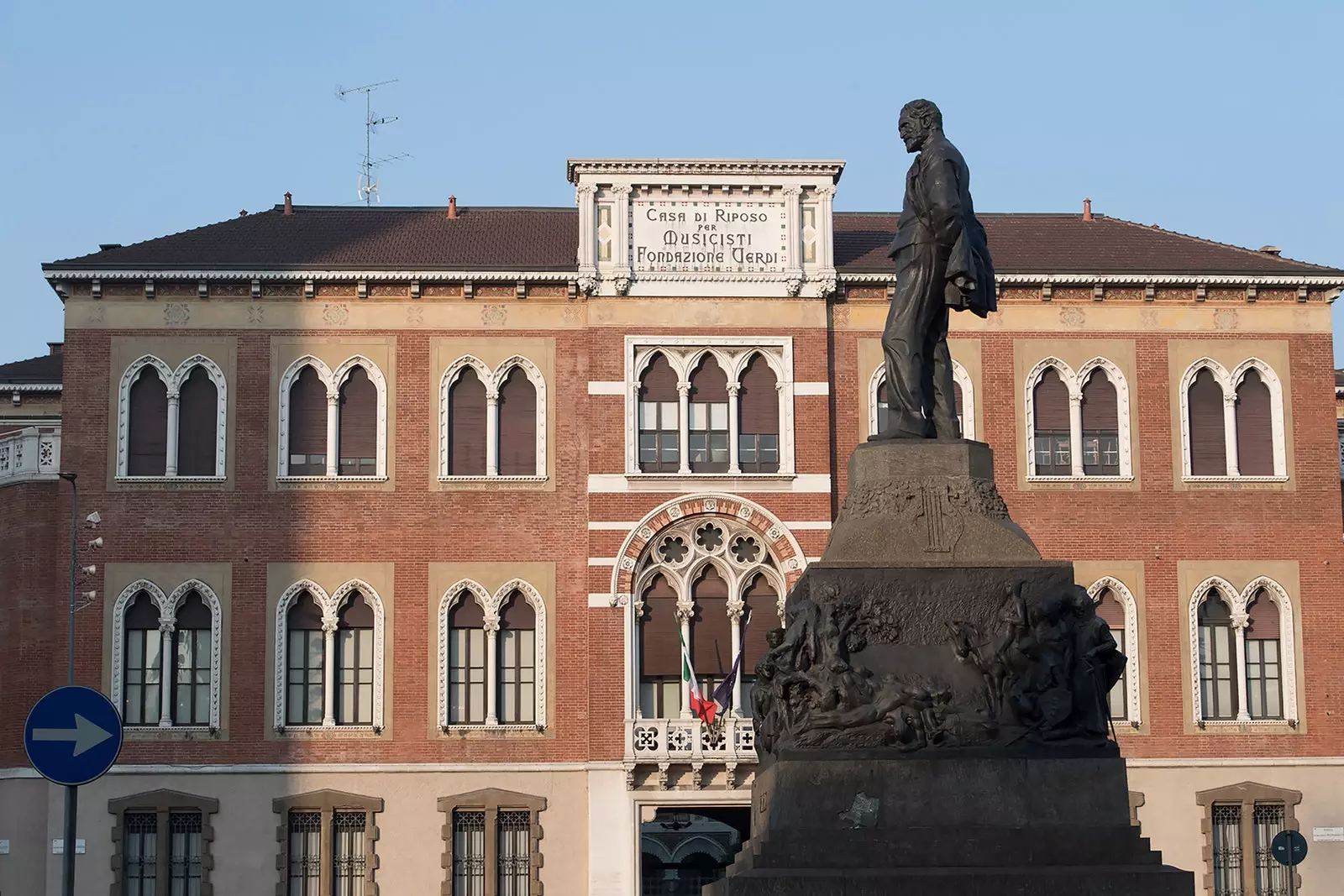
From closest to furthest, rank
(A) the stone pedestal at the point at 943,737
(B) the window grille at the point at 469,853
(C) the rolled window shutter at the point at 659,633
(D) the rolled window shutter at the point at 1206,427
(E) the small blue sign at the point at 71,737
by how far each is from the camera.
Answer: (E) the small blue sign at the point at 71,737, (A) the stone pedestal at the point at 943,737, (B) the window grille at the point at 469,853, (C) the rolled window shutter at the point at 659,633, (D) the rolled window shutter at the point at 1206,427

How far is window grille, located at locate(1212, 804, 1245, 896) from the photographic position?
128 ft

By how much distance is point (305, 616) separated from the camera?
3938 centimetres

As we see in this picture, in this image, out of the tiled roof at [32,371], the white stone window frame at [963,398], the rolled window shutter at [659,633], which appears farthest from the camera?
the tiled roof at [32,371]

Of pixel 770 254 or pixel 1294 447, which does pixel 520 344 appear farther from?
pixel 1294 447

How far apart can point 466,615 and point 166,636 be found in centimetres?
577

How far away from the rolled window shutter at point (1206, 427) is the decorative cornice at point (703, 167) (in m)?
8.60

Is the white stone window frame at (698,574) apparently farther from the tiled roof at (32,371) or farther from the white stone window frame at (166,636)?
the tiled roof at (32,371)

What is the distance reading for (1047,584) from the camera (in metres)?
13.9

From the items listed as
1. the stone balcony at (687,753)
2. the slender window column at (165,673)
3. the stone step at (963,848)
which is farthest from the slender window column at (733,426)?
the stone step at (963,848)

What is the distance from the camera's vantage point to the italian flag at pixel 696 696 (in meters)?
37.9

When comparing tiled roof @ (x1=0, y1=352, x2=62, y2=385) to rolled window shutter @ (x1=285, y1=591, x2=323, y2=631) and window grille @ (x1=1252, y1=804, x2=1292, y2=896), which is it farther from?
window grille @ (x1=1252, y1=804, x2=1292, y2=896)

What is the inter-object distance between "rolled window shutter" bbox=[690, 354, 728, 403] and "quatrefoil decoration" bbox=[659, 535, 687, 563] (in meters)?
2.80

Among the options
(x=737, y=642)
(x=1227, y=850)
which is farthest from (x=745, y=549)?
(x=1227, y=850)

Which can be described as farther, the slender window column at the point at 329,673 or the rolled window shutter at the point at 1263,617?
the rolled window shutter at the point at 1263,617
